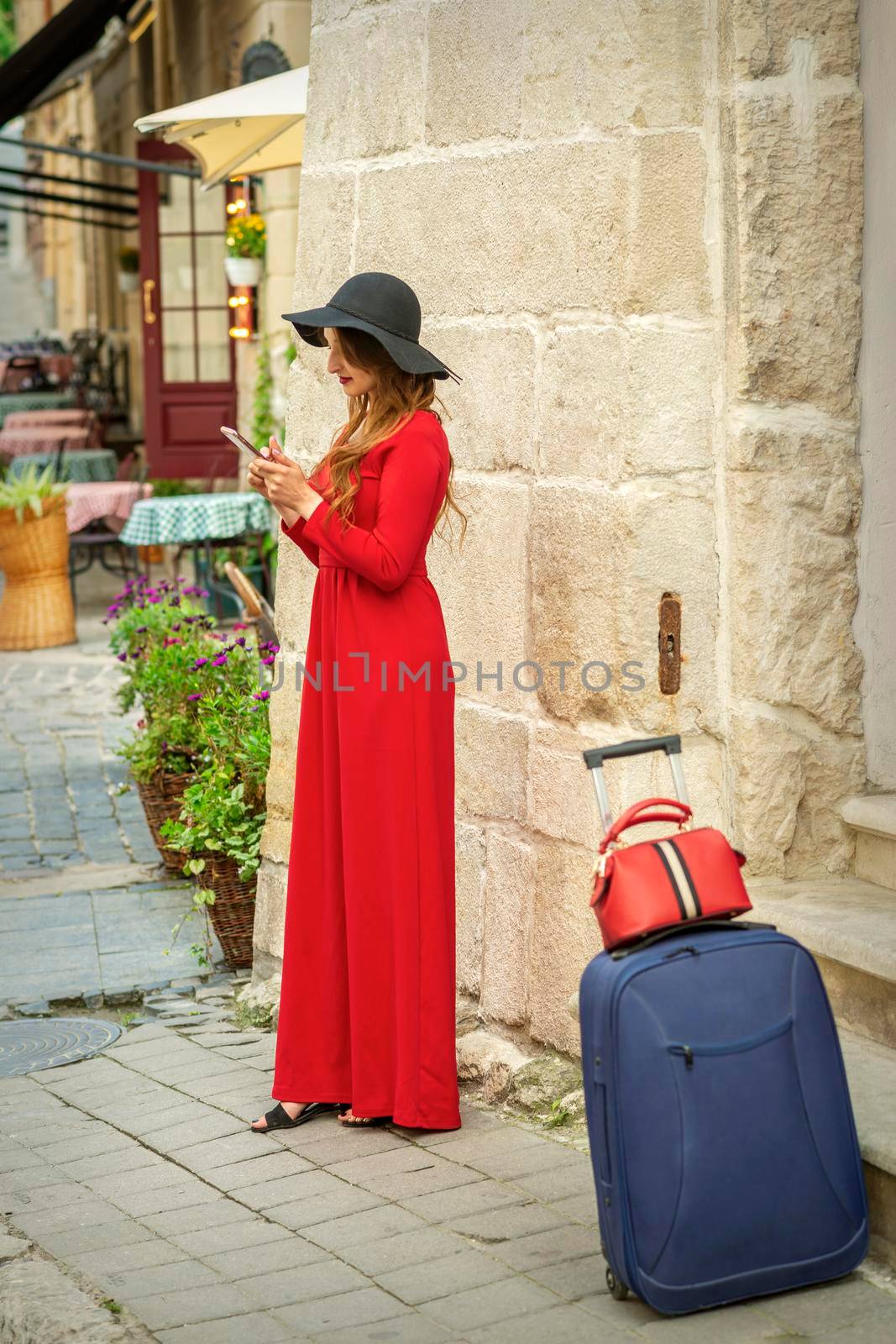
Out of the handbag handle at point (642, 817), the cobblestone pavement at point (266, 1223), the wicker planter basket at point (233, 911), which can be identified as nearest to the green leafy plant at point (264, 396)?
the wicker planter basket at point (233, 911)

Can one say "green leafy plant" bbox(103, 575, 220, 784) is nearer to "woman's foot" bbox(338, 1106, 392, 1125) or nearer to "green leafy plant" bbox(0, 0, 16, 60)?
"woman's foot" bbox(338, 1106, 392, 1125)

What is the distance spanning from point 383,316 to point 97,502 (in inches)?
349

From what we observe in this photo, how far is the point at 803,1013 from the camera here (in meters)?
2.87

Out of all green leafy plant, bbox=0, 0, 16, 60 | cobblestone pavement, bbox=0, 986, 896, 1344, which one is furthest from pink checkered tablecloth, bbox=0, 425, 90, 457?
green leafy plant, bbox=0, 0, 16, 60

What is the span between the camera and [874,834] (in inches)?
148

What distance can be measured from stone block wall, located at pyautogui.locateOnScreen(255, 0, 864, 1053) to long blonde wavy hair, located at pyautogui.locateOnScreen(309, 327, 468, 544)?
34cm

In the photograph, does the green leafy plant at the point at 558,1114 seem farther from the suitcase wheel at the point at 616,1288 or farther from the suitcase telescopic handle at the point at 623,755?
the suitcase telescopic handle at the point at 623,755

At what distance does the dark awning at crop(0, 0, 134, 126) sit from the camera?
542 inches

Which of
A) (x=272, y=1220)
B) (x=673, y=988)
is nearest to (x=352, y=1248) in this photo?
(x=272, y=1220)

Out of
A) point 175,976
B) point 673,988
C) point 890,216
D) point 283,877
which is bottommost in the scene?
point 175,976

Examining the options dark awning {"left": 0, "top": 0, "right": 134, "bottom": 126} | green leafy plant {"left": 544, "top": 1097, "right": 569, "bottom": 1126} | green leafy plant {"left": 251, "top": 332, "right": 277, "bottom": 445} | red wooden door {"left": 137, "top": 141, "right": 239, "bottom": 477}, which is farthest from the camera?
red wooden door {"left": 137, "top": 141, "right": 239, "bottom": 477}

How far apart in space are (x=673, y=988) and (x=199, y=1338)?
1004 millimetres

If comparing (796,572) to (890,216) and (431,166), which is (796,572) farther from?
(431,166)

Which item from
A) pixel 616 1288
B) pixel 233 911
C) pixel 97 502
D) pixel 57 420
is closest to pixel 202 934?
pixel 233 911
